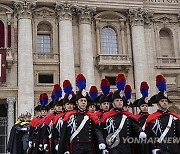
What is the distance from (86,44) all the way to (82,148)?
20.9 m

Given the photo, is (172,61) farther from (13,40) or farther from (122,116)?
(122,116)

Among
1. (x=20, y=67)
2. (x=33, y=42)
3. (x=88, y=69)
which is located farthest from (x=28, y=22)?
(x=88, y=69)

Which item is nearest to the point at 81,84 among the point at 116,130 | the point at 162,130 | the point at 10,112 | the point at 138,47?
the point at 116,130

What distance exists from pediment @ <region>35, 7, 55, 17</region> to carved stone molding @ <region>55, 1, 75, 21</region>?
1.71 ft

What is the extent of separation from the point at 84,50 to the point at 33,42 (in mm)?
3910

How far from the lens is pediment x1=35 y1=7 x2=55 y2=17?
29219 mm

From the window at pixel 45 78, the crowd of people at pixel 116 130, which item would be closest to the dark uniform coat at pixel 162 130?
the crowd of people at pixel 116 130

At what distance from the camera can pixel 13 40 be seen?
28047 millimetres

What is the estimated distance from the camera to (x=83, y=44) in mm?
28812

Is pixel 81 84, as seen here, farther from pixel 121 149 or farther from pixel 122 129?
pixel 121 149

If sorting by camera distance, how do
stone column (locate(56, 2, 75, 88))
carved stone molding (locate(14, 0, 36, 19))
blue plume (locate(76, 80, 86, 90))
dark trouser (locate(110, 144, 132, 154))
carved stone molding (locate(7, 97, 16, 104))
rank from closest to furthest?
dark trouser (locate(110, 144, 132, 154)) → blue plume (locate(76, 80, 86, 90)) → carved stone molding (locate(7, 97, 16, 104)) → stone column (locate(56, 2, 75, 88)) → carved stone molding (locate(14, 0, 36, 19))

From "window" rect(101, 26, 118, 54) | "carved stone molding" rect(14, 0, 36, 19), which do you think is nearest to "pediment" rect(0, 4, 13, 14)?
"carved stone molding" rect(14, 0, 36, 19)

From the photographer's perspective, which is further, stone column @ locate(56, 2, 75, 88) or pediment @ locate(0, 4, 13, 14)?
pediment @ locate(0, 4, 13, 14)

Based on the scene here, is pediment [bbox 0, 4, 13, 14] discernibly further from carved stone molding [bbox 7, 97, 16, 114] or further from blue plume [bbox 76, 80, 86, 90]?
blue plume [bbox 76, 80, 86, 90]
